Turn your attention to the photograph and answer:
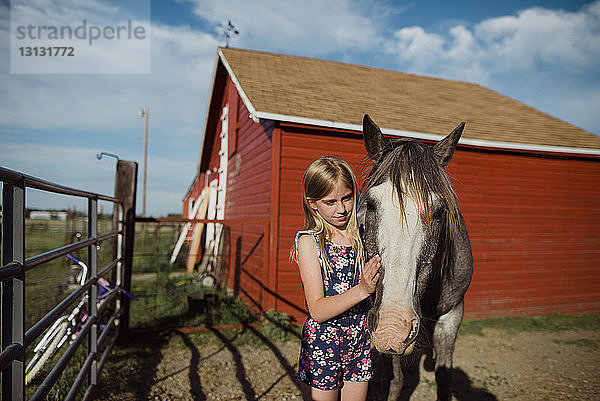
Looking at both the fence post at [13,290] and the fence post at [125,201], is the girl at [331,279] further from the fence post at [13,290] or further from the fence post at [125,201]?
the fence post at [125,201]

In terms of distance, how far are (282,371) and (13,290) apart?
3489 mm

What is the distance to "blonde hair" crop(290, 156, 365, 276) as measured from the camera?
174 cm

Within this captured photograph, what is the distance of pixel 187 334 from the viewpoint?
5.51 m

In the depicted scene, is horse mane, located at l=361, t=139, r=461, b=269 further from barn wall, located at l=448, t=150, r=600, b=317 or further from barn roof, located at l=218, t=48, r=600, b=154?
barn wall, located at l=448, t=150, r=600, b=317

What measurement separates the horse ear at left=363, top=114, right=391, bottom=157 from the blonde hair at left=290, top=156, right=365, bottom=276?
0.54 meters

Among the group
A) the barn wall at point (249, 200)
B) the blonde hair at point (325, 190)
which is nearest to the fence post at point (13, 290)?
the blonde hair at point (325, 190)

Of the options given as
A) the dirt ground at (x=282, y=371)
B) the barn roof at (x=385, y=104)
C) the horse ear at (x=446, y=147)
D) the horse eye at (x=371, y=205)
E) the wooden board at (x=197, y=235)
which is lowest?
the dirt ground at (x=282, y=371)

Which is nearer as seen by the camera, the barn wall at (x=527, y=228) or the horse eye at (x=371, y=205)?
the horse eye at (x=371, y=205)

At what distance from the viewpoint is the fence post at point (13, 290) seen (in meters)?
1.58

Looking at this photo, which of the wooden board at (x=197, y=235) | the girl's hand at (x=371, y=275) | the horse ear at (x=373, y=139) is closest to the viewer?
the girl's hand at (x=371, y=275)

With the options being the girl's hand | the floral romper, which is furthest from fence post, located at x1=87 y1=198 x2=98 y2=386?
the girl's hand

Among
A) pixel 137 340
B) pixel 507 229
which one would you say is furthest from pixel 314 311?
pixel 507 229

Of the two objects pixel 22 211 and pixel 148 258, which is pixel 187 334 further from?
pixel 148 258

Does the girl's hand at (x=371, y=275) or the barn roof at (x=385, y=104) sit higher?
the barn roof at (x=385, y=104)
